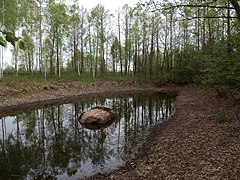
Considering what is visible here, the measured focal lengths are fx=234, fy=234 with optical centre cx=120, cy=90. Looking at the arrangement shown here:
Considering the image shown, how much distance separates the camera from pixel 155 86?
3575cm

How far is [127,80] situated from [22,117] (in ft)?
79.6

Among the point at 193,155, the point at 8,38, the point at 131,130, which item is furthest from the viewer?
the point at 131,130

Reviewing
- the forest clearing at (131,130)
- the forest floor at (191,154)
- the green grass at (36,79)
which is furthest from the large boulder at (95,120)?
the green grass at (36,79)

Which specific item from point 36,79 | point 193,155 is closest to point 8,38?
point 193,155

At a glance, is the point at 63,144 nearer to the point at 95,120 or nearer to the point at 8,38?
the point at 95,120

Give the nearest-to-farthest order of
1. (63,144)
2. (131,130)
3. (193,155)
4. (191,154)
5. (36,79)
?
(193,155)
(191,154)
(63,144)
(131,130)
(36,79)

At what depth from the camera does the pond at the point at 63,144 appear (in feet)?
25.6

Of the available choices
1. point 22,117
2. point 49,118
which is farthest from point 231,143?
point 22,117

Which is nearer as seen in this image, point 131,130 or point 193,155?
point 193,155

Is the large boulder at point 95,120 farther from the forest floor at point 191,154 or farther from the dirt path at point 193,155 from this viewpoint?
the dirt path at point 193,155

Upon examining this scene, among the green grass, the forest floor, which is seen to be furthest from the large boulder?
the green grass

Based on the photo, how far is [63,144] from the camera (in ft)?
33.8

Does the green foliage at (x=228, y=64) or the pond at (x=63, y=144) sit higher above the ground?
the green foliage at (x=228, y=64)

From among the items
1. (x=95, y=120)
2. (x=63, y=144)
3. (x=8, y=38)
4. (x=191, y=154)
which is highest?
(x=8, y=38)
